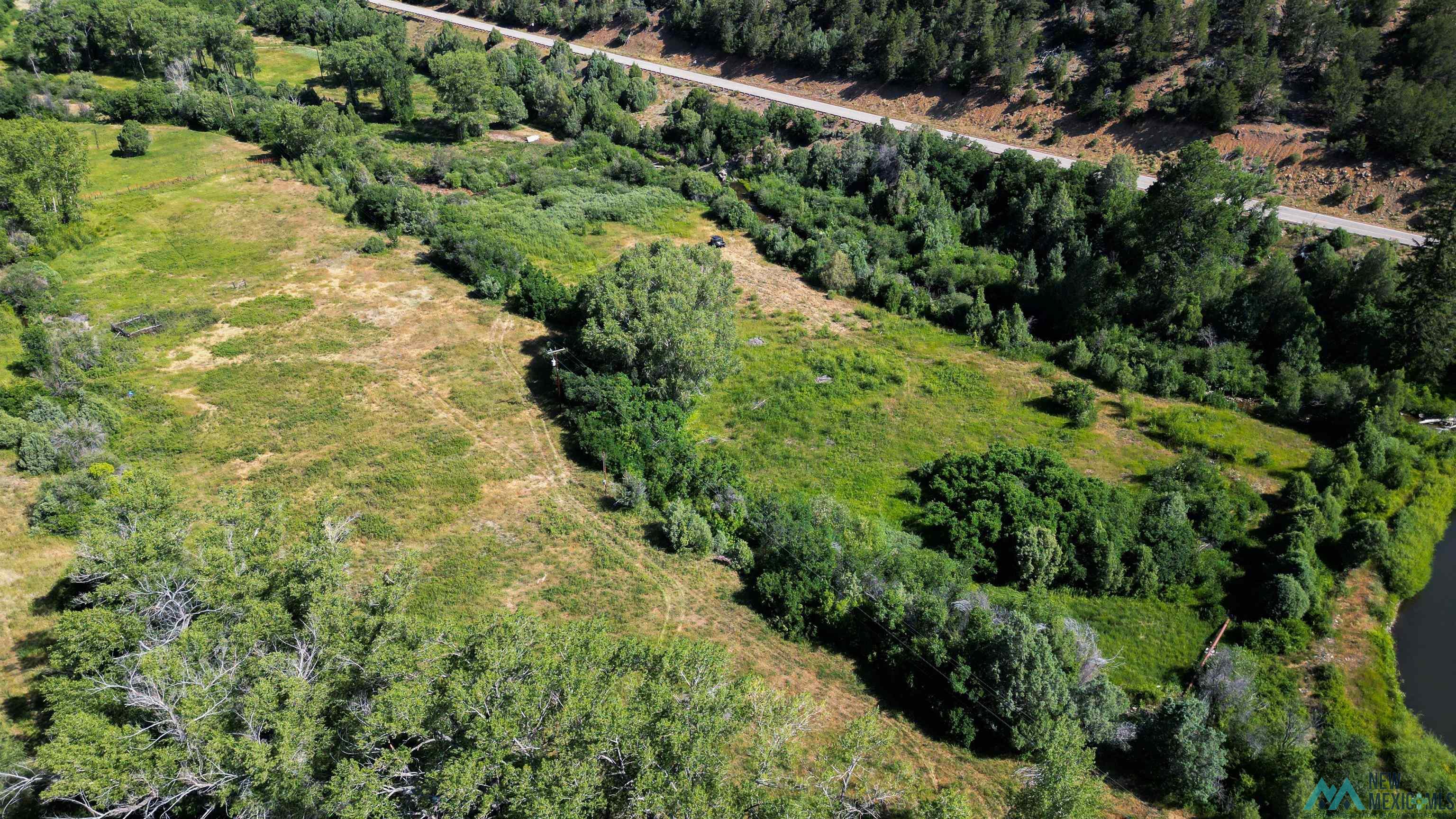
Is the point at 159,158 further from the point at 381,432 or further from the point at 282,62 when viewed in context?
the point at 381,432

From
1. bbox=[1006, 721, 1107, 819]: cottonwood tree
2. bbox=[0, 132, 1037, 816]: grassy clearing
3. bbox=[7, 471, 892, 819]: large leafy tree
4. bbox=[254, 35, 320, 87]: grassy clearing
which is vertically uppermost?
bbox=[254, 35, 320, 87]: grassy clearing

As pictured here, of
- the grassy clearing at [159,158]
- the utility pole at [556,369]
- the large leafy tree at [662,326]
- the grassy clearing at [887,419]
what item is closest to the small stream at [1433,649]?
the grassy clearing at [887,419]

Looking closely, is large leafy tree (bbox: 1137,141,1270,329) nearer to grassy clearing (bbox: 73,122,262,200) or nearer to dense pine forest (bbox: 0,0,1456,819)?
dense pine forest (bbox: 0,0,1456,819)

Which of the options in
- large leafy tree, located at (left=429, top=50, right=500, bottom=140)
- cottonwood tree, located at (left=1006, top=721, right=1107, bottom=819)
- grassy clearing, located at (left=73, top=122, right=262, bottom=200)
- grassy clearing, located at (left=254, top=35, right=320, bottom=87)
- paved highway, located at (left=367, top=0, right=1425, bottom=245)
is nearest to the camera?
cottonwood tree, located at (left=1006, top=721, right=1107, bottom=819)

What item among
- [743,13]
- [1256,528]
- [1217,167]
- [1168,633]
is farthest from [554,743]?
[743,13]

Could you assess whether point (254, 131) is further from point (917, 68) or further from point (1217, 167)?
point (1217, 167)

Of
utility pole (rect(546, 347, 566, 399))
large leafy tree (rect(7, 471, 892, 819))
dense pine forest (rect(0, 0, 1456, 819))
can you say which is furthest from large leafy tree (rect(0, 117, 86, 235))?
large leafy tree (rect(7, 471, 892, 819))
